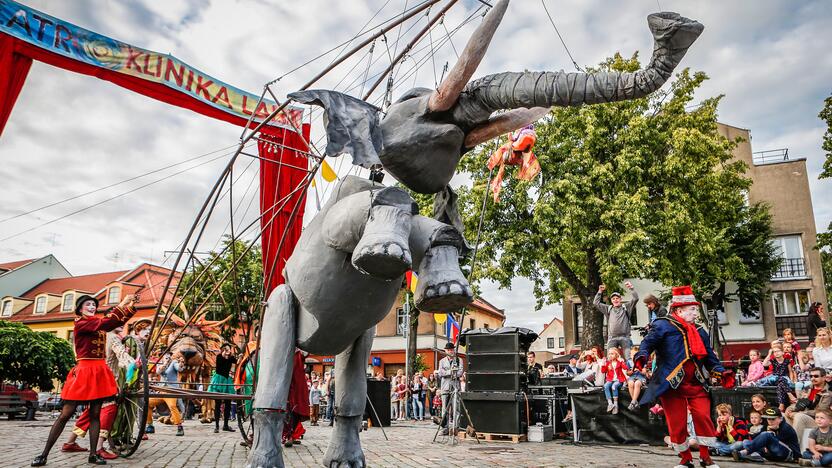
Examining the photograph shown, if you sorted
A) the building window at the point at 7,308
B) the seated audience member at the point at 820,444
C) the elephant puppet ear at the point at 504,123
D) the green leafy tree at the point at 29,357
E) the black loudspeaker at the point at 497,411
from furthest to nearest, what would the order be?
the building window at the point at 7,308
the green leafy tree at the point at 29,357
the black loudspeaker at the point at 497,411
the seated audience member at the point at 820,444
the elephant puppet ear at the point at 504,123

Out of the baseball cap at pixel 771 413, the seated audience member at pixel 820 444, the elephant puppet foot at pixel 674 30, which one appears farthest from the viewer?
the baseball cap at pixel 771 413

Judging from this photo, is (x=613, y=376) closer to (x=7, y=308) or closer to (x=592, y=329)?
(x=592, y=329)

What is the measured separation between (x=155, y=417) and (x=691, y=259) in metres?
16.5

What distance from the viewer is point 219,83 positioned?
318 inches

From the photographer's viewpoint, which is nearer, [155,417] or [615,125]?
[155,417]

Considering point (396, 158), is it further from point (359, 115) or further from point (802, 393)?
point (802, 393)

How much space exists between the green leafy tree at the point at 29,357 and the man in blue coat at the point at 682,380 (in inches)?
712

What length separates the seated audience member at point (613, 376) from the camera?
881 cm

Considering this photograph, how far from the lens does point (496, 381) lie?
9.52m

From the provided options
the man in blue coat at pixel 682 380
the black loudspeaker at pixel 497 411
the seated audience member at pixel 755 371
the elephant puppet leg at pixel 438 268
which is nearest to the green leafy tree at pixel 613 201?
→ the seated audience member at pixel 755 371

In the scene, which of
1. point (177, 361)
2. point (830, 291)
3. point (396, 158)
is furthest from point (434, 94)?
point (830, 291)

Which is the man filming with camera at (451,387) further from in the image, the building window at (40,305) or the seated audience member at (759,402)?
the building window at (40,305)

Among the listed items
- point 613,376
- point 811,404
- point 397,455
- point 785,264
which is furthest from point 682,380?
point 785,264

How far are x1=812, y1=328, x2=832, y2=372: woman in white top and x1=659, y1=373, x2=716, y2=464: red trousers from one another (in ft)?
12.5
